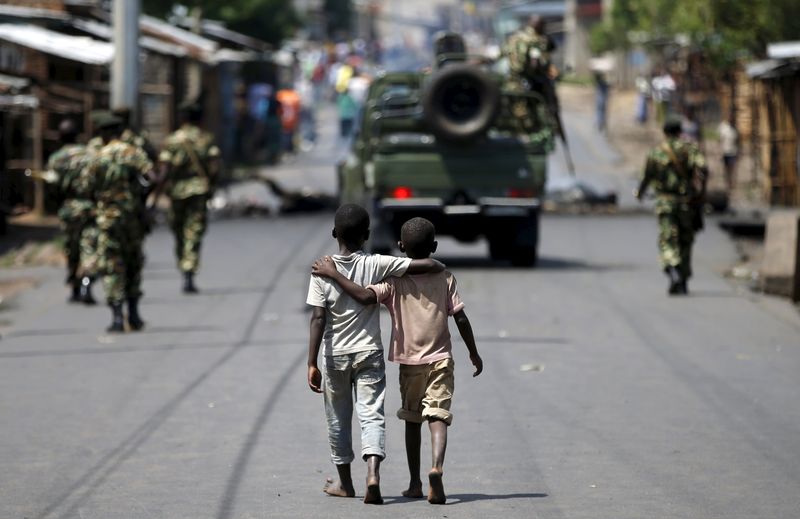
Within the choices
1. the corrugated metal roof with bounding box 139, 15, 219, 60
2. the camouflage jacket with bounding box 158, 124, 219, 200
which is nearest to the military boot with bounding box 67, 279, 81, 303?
the camouflage jacket with bounding box 158, 124, 219, 200

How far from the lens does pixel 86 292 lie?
→ 15.7 metres

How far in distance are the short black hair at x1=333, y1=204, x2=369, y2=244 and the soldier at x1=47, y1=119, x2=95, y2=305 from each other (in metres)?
7.52

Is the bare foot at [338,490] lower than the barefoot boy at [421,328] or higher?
lower

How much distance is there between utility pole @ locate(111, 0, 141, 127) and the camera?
2144cm

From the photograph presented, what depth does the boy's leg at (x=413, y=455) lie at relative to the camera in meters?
7.03

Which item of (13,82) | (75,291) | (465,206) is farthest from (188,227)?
(13,82)

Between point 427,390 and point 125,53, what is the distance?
50.5 ft

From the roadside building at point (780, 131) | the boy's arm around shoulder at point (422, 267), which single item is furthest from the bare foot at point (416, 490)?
the roadside building at point (780, 131)

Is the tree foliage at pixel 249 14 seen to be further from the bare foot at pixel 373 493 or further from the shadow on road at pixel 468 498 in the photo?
the bare foot at pixel 373 493

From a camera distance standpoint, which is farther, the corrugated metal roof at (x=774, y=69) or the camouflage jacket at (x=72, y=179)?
the corrugated metal roof at (x=774, y=69)

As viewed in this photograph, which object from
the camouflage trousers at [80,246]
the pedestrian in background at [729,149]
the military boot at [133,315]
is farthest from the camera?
the pedestrian in background at [729,149]

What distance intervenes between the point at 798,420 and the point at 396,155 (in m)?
9.73

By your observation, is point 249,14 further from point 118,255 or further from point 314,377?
point 314,377

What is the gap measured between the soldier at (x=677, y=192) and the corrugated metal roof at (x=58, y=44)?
31.5ft
